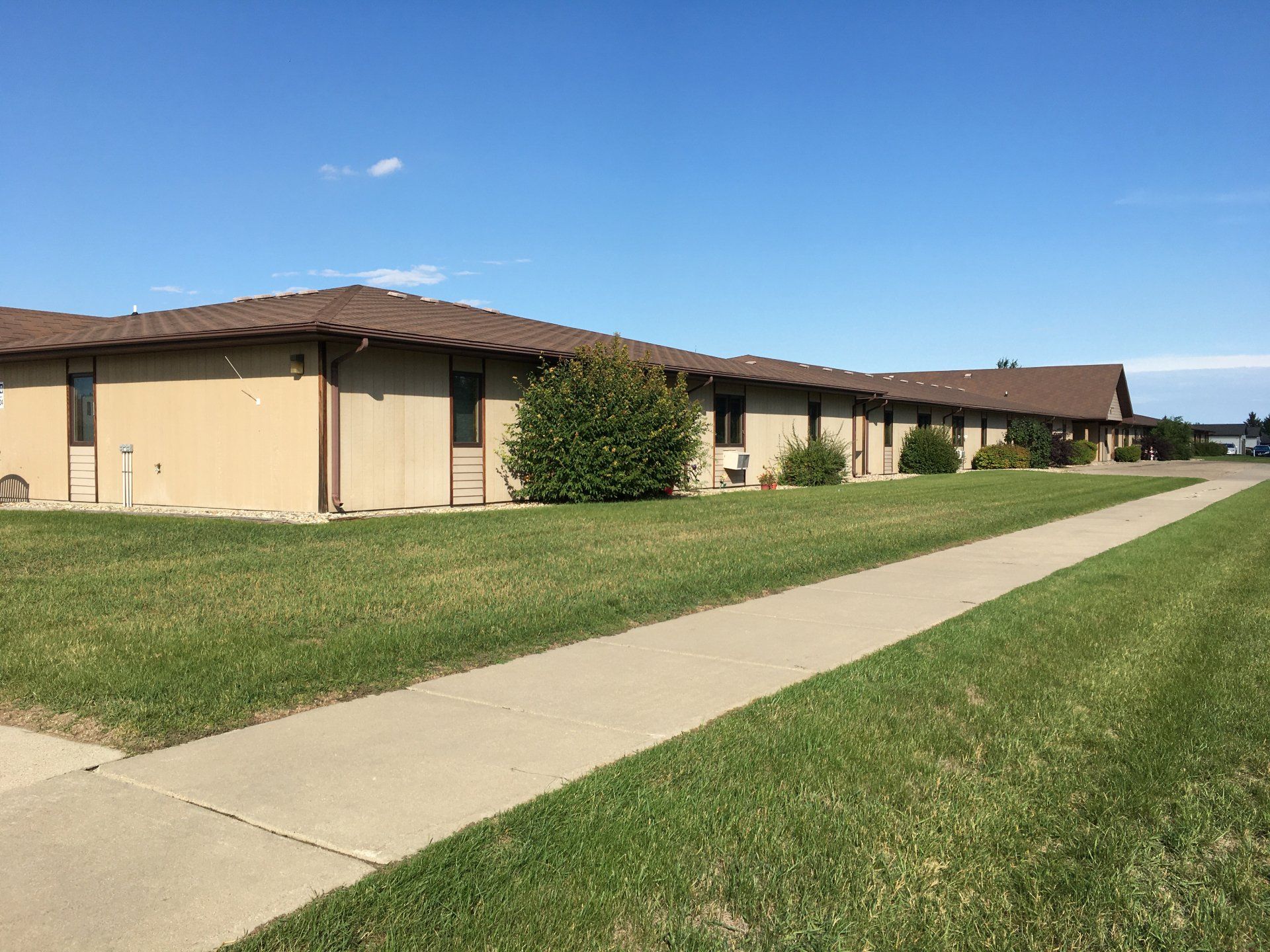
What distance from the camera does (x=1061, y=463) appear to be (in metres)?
47.9

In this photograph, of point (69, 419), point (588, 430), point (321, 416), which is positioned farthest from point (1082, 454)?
point (69, 419)

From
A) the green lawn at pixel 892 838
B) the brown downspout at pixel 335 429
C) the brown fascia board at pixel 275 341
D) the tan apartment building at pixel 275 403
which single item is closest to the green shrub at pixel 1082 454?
the tan apartment building at pixel 275 403

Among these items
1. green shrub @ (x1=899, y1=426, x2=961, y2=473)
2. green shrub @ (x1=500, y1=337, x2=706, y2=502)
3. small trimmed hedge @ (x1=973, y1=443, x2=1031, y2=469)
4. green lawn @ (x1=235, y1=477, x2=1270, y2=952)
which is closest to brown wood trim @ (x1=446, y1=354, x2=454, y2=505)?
green shrub @ (x1=500, y1=337, x2=706, y2=502)

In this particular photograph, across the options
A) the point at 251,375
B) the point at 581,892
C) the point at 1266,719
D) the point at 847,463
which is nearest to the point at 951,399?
the point at 847,463

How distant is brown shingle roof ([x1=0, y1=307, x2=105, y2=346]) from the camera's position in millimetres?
22016

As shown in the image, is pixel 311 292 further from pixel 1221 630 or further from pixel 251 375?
pixel 1221 630

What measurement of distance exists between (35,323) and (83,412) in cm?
740

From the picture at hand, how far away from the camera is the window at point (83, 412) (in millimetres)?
18328

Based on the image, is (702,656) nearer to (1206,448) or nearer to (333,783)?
(333,783)

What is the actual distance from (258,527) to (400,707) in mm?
8984

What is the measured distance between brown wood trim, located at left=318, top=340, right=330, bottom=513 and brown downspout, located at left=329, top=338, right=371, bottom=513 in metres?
0.10

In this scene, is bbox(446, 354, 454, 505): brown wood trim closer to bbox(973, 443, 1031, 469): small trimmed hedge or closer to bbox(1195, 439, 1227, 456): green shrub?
bbox(973, 443, 1031, 469): small trimmed hedge

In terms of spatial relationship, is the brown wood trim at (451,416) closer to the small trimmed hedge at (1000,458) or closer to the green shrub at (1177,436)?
the small trimmed hedge at (1000,458)

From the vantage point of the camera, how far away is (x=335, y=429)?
15117 millimetres
